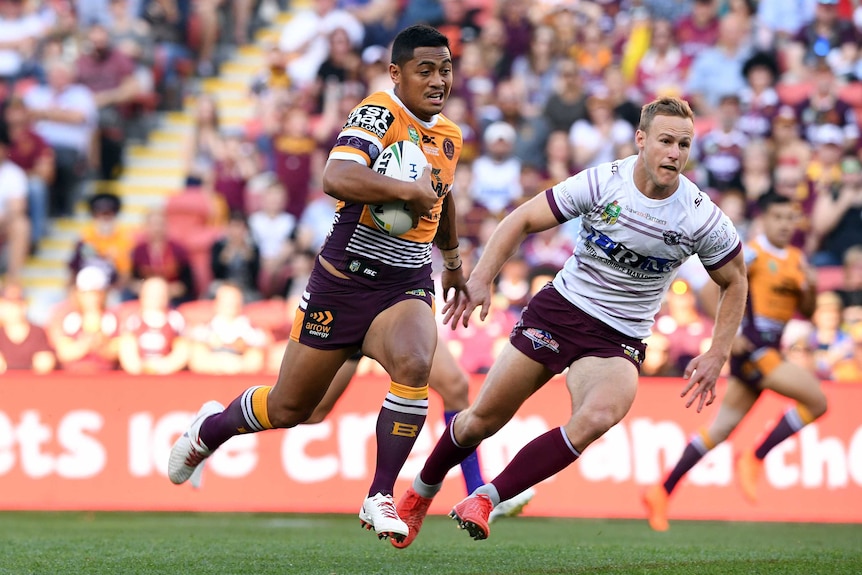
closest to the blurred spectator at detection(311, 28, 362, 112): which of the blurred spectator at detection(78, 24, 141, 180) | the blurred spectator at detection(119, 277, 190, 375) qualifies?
the blurred spectator at detection(78, 24, 141, 180)

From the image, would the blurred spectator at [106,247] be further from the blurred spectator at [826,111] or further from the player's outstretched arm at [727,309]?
the player's outstretched arm at [727,309]

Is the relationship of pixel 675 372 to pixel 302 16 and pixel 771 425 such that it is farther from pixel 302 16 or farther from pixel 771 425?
pixel 302 16

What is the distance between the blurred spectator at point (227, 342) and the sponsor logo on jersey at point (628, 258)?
661 cm

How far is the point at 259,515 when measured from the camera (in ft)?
40.5

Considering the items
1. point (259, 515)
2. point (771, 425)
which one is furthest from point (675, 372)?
point (259, 515)

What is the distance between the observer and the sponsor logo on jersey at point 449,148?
750 cm

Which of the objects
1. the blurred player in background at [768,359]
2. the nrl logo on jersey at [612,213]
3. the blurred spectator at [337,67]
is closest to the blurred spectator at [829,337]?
the blurred player in background at [768,359]

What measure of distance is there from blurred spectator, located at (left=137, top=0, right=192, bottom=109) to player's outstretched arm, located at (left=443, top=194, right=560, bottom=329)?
1314 cm

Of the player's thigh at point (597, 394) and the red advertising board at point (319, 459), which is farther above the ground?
the player's thigh at point (597, 394)

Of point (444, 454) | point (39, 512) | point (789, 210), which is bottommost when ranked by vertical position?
point (39, 512)

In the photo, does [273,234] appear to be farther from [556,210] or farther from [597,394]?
[597,394]

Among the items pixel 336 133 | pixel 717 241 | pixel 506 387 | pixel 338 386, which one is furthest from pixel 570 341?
pixel 336 133

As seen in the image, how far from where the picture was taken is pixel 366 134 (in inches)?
278

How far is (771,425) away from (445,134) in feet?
19.9
